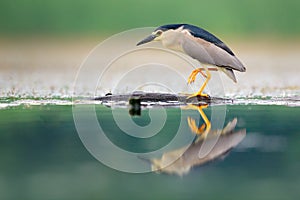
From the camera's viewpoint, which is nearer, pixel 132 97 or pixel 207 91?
pixel 132 97

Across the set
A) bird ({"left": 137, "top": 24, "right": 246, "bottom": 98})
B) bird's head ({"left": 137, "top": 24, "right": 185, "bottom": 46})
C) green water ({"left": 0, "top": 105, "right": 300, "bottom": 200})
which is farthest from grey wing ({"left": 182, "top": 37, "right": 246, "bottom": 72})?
green water ({"left": 0, "top": 105, "right": 300, "bottom": 200})

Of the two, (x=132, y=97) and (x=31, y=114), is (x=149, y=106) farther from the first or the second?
(x=31, y=114)

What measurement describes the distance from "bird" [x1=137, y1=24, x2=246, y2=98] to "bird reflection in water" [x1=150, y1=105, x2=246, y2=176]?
2.93ft

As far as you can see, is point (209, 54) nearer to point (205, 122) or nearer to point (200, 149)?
point (205, 122)

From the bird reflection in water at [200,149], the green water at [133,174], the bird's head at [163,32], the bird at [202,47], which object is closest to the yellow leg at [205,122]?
the bird reflection in water at [200,149]

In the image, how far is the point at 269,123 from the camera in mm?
4965

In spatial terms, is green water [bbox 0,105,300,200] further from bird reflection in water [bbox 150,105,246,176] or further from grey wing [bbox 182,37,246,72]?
grey wing [bbox 182,37,246,72]

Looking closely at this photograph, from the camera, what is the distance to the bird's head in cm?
605

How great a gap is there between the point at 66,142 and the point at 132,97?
1808 mm

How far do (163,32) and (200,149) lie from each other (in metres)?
2.26

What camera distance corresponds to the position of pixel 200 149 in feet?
13.4

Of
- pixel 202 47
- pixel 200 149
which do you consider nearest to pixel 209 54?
pixel 202 47

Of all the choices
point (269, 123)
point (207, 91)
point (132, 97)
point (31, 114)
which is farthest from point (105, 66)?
point (269, 123)

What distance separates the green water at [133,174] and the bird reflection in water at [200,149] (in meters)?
0.07
